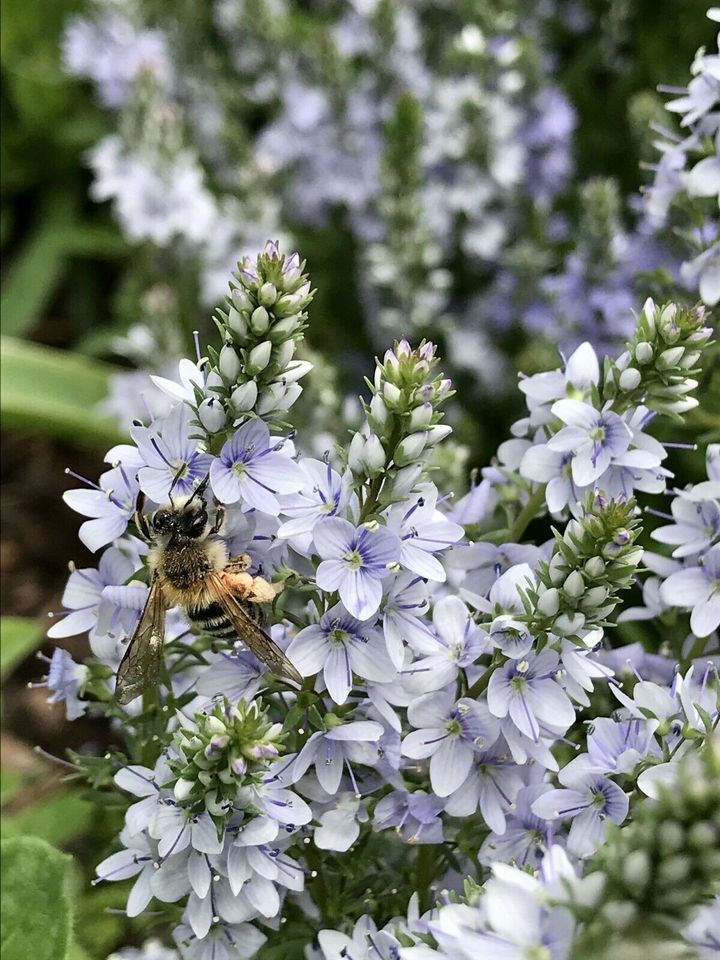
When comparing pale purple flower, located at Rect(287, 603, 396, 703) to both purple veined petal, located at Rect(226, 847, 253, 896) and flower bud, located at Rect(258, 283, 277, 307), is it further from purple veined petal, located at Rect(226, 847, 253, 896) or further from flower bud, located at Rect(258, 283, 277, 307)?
flower bud, located at Rect(258, 283, 277, 307)

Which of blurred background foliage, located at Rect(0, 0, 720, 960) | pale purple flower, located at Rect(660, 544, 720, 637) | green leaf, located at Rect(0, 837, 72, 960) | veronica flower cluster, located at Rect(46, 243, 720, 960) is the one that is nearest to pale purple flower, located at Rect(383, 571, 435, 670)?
veronica flower cluster, located at Rect(46, 243, 720, 960)

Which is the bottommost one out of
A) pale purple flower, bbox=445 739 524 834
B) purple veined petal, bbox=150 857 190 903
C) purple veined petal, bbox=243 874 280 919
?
purple veined petal, bbox=150 857 190 903

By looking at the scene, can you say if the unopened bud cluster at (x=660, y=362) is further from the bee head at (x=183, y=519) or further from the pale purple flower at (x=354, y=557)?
the bee head at (x=183, y=519)

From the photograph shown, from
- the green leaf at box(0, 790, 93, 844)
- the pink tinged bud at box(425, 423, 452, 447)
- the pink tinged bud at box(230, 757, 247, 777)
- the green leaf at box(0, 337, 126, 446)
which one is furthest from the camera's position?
the green leaf at box(0, 337, 126, 446)

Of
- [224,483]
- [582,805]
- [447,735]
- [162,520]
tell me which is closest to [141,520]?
[162,520]

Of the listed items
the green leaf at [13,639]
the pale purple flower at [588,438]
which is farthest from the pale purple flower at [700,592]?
the green leaf at [13,639]

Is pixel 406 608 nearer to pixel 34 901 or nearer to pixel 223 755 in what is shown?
pixel 223 755
